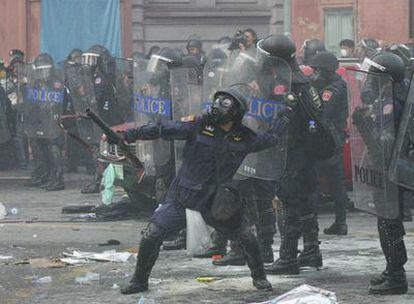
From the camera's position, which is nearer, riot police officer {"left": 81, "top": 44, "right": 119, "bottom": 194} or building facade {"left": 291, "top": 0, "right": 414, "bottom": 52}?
riot police officer {"left": 81, "top": 44, "right": 119, "bottom": 194}

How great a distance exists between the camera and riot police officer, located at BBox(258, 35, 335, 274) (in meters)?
8.38

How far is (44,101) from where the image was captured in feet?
51.1

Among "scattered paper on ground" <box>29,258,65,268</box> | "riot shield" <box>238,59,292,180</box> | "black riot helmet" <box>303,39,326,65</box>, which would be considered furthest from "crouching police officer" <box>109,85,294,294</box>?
"black riot helmet" <box>303,39,326,65</box>

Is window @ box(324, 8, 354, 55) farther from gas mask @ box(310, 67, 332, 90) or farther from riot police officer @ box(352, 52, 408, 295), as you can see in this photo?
riot police officer @ box(352, 52, 408, 295)

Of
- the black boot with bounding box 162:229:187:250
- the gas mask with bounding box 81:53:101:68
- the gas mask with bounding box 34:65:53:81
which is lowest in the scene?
the black boot with bounding box 162:229:187:250

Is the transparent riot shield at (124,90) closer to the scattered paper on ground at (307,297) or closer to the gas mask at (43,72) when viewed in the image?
the gas mask at (43,72)

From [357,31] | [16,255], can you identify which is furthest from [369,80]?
[357,31]

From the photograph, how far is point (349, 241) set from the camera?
409 inches

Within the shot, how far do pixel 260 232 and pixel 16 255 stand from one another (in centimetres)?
236

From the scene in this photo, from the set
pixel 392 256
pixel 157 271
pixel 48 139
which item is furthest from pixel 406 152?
pixel 48 139

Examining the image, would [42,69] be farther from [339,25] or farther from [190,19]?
[339,25]

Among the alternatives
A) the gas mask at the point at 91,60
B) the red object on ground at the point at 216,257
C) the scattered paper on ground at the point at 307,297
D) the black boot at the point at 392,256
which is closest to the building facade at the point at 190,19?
the gas mask at the point at 91,60

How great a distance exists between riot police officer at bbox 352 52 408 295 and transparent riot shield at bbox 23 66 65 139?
337 inches

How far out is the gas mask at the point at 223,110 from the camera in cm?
753
